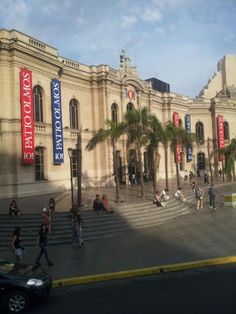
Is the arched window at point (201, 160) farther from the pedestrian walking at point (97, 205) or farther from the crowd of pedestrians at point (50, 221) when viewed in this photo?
the pedestrian walking at point (97, 205)

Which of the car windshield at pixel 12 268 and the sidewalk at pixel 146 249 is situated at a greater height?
the car windshield at pixel 12 268

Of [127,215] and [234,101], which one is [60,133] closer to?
[127,215]

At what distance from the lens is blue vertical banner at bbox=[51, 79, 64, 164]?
3344 cm

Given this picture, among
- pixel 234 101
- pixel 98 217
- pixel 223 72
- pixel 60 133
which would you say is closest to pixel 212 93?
pixel 223 72

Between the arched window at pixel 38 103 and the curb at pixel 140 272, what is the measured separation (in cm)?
2142

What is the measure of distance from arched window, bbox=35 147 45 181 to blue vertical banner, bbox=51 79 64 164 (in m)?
1.16

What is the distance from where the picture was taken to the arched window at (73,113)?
37.5 metres

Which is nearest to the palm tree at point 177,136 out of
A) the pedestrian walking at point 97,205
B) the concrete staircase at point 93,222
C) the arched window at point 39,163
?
the concrete staircase at point 93,222

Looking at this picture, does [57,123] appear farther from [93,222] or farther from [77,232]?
[77,232]

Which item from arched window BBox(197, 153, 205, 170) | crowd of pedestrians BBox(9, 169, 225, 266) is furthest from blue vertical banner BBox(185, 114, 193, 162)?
crowd of pedestrians BBox(9, 169, 225, 266)

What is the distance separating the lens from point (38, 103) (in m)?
32.9

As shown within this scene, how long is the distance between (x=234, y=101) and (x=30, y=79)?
4028cm

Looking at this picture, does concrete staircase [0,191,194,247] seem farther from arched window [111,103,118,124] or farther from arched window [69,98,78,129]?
arched window [111,103,118,124]

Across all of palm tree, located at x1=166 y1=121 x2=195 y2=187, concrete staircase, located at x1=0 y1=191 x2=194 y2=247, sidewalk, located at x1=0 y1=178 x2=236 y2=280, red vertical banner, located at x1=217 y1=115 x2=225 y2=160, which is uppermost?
red vertical banner, located at x1=217 y1=115 x2=225 y2=160
